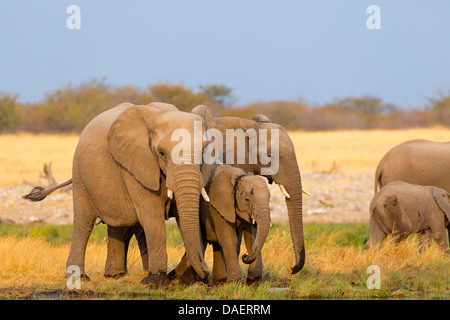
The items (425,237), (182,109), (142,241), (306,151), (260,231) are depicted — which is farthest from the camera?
(182,109)

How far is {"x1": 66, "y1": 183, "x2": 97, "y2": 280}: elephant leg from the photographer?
961 centimetres

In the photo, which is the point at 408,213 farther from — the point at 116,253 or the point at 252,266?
the point at 116,253

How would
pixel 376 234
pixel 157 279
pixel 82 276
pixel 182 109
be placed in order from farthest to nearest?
1. pixel 182 109
2. pixel 376 234
3. pixel 82 276
4. pixel 157 279

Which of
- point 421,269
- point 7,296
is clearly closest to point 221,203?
point 7,296

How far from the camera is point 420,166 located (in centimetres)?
1393

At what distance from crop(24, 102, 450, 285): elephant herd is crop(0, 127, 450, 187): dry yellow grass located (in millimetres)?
12993

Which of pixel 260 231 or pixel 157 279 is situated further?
pixel 157 279

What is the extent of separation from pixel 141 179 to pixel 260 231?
51.1 inches

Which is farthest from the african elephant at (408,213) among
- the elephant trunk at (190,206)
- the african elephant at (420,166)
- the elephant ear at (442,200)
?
the elephant trunk at (190,206)

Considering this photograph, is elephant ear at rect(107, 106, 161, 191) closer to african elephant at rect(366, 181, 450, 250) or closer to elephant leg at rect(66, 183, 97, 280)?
elephant leg at rect(66, 183, 97, 280)

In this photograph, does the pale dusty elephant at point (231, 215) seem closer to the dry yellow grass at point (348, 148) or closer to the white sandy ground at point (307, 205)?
the white sandy ground at point (307, 205)

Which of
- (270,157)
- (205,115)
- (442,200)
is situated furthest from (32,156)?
(270,157)

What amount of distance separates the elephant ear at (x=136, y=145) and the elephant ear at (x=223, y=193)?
1.86 ft

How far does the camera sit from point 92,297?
27.8ft
